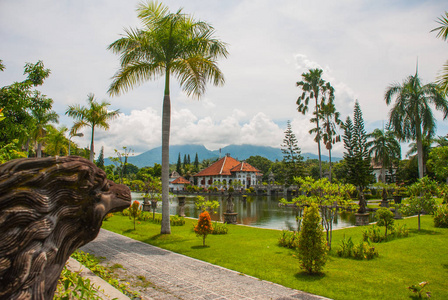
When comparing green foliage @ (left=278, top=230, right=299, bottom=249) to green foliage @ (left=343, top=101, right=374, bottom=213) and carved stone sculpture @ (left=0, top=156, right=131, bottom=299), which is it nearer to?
carved stone sculpture @ (left=0, top=156, right=131, bottom=299)

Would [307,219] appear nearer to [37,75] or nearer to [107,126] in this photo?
[37,75]

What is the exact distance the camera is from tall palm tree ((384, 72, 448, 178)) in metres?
21.6

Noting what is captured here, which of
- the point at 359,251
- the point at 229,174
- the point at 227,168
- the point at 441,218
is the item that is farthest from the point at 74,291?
the point at 227,168

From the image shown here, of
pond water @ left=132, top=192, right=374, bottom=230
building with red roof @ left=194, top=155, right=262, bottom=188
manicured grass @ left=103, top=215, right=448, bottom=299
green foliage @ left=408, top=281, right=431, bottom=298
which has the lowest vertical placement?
pond water @ left=132, top=192, right=374, bottom=230

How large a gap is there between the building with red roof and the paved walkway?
60220 millimetres

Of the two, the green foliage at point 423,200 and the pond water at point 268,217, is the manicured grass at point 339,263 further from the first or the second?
the pond water at point 268,217

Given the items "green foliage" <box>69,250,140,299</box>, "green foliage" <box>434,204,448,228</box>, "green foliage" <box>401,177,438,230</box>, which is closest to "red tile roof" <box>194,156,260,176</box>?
"green foliage" <box>434,204,448,228</box>

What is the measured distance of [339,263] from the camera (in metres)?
7.82

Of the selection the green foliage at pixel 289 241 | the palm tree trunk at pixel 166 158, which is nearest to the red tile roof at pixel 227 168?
the palm tree trunk at pixel 166 158

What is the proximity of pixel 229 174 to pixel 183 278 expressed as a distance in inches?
2642

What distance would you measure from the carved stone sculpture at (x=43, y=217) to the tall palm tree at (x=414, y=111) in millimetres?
24018

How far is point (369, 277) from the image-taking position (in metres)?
6.55

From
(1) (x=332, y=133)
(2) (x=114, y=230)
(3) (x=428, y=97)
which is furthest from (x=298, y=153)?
(2) (x=114, y=230)

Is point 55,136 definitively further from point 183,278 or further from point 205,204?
point 183,278
